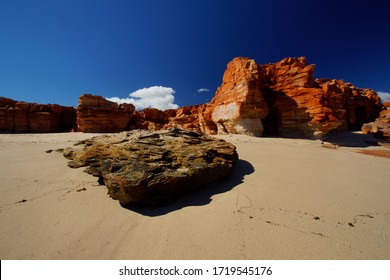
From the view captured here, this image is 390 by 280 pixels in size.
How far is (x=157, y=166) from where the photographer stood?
10.3 feet

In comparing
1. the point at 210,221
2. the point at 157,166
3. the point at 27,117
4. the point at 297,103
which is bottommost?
the point at 210,221

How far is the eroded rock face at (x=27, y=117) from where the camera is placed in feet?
72.4

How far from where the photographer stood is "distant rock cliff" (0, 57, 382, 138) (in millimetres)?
12266

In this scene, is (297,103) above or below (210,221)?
above

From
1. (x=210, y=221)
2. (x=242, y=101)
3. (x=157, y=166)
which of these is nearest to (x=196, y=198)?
(x=210, y=221)

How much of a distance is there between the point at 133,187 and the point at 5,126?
1252 inches

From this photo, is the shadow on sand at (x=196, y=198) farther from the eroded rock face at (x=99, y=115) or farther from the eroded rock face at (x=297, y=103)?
the eroded rock face at (x=99, y=115)

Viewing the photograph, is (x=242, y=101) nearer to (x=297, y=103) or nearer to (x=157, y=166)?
(x=297, y=103)

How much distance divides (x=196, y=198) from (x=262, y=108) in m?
11.2

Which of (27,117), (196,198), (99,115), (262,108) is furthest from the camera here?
(27,117)

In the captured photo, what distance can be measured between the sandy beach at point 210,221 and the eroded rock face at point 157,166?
233mm

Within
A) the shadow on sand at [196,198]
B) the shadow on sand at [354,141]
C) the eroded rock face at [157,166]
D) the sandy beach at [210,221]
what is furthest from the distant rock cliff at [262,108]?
the shadow on sand at [196,198]
